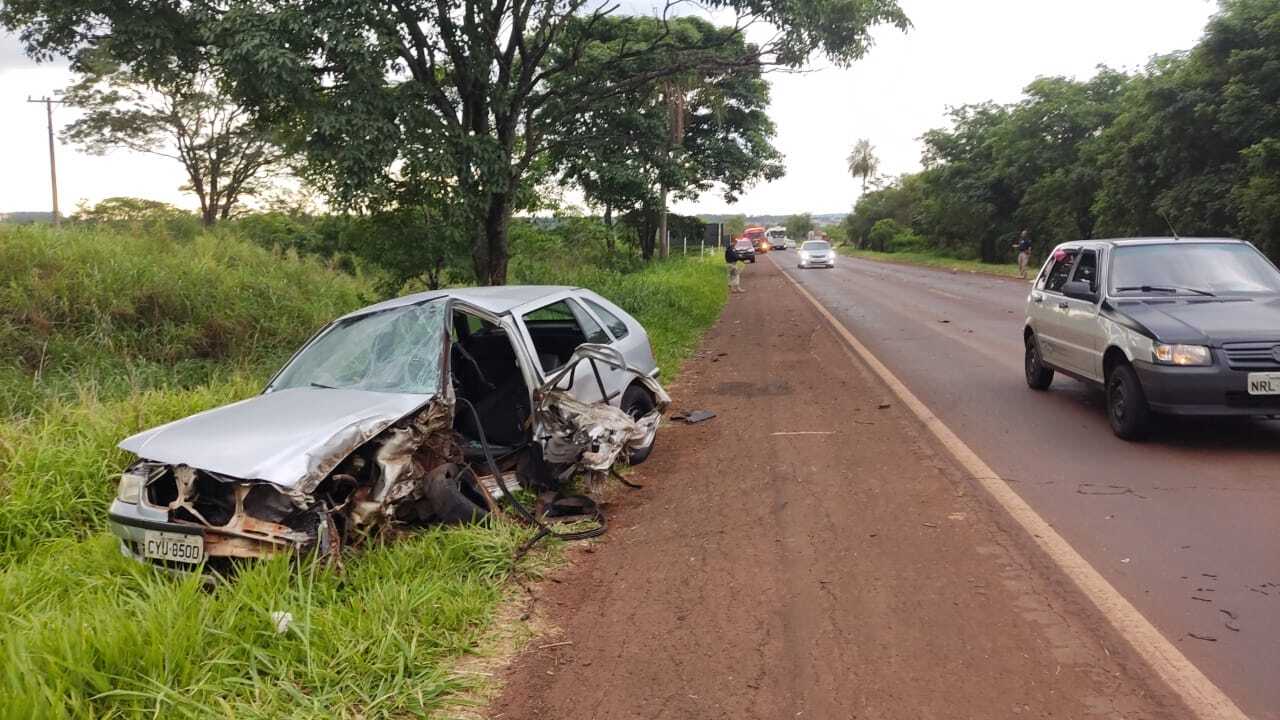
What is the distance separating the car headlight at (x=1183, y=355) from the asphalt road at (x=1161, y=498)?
2.24 ft

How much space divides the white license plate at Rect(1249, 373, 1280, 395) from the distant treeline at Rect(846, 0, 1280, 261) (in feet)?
19.6

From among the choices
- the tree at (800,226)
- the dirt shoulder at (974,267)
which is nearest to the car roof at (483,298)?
the dirt shoulder at (974,267)

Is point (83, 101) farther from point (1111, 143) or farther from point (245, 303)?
point (1111, 143)

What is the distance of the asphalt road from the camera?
11.6 feet

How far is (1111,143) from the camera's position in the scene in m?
30.2

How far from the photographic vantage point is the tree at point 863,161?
11150 centimetres

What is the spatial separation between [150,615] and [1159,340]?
6700 millimetres

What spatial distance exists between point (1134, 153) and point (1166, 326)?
2421 centimetres

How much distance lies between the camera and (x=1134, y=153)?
26.6 m

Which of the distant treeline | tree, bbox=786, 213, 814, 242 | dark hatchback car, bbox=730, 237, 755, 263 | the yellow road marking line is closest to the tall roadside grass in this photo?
the yellow road marking line

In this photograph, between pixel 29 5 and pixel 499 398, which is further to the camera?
A: pixel 29 5

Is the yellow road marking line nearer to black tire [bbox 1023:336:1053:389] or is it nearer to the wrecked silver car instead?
the wrecked silver car

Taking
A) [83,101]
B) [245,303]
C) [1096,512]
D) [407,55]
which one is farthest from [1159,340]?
[83,101]

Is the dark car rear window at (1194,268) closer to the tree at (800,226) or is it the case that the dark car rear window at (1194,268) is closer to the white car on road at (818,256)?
the white car on road at (818,256)
